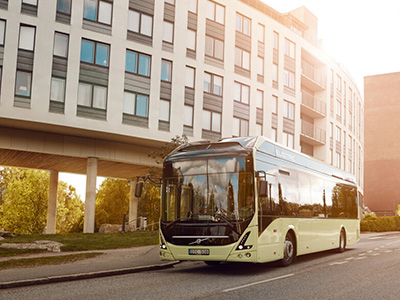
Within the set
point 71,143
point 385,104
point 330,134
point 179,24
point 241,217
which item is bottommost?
point 241,217

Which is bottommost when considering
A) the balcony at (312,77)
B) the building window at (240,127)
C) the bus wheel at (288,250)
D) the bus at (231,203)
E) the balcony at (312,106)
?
the bus wheel at (288,250)

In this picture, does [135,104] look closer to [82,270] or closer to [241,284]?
[82,270]

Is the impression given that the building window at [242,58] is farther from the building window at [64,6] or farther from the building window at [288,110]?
the building window at [64,6]

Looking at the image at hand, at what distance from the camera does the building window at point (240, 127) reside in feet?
118

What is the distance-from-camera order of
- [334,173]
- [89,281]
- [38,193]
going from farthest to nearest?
[38,193] < [334,173] < [89,281]

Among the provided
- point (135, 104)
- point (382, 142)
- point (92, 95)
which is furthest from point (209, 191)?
point (382, 142)

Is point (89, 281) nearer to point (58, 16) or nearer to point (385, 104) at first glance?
point (58, 16)

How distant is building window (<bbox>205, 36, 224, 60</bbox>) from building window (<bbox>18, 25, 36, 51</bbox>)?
1216 cm

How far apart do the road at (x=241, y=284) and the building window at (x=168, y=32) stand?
2183cm

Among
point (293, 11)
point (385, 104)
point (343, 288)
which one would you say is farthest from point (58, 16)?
point (385, 104)

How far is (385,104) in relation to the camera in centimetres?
8781

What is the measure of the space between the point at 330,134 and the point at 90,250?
36691 mm

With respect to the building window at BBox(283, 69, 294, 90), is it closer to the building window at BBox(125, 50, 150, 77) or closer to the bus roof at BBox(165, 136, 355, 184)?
the building window at BBox(125, 50, 150, 77)

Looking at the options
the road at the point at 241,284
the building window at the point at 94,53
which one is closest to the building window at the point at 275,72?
the building window at the point at 94,53
